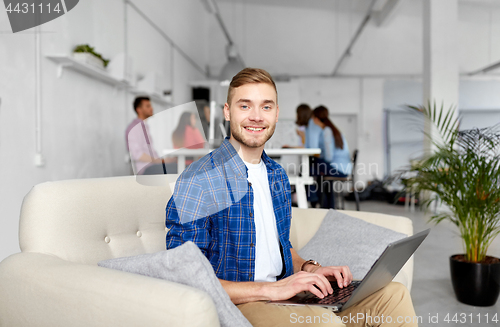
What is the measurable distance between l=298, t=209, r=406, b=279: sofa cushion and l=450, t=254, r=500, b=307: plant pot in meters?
0.87

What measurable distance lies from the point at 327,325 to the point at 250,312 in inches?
8.0

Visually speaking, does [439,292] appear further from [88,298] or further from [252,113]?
[88,298]

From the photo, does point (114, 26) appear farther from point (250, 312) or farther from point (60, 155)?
point (250, 312)

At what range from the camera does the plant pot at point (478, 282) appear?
7.74ft

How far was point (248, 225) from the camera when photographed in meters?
1.18

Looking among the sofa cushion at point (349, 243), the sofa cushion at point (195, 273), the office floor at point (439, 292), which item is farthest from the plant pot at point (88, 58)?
the office floor at point (439, 292)

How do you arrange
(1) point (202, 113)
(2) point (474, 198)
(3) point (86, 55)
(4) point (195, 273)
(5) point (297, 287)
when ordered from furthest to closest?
(3) point (86, 55) → (2) point (474, 198) → (1) point (202, 113) → (5) point (297, 287) → (4) point (195, 273)

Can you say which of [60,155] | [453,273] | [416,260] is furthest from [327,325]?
[60,155]

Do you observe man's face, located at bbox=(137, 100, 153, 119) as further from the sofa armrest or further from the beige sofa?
the sofa armrest

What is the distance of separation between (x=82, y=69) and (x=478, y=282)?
12.0 feet

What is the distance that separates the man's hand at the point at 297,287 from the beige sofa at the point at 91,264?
255mm

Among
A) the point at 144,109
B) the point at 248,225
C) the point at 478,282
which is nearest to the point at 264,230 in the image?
the point at 248,225

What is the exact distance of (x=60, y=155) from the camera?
11.6ft

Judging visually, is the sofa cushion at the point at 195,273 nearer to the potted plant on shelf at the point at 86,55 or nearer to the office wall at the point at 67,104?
the office wall at the point at 67,104
